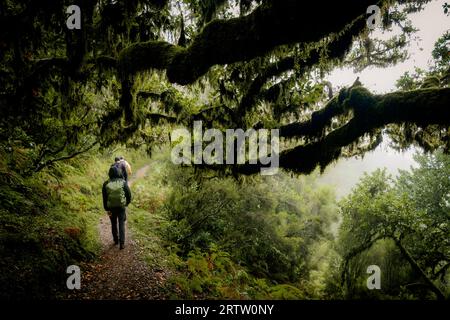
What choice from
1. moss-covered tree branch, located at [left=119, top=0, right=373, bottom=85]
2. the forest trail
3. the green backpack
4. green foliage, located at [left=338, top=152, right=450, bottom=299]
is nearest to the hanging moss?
moss-covered tree branch, located at [left=119, top=0, right=373, bottom=85]

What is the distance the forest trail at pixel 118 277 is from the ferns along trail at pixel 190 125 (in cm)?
5

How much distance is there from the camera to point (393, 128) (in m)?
6.55

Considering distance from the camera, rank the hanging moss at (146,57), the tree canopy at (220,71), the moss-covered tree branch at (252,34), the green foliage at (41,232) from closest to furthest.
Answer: the moss-covered tree branch at (252,34) → the tree canopy at (220,71) → the hanging moss at (146,57) → the green foliage at (41,232)

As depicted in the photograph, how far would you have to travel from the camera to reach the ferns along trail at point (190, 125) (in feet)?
14.1

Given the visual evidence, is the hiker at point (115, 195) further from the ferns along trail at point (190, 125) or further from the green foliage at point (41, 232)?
the green foliage at point (41, 232)

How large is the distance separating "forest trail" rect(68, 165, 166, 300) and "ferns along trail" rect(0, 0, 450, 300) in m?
0.05

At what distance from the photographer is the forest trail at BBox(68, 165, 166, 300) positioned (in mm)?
6004

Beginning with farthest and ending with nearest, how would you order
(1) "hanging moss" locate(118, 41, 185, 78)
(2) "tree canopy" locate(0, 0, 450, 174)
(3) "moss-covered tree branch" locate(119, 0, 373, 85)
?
(1) "hanging moss" locate(118, 41, 185, 78) → (2) "tree canopy" locate(0, 0, 450, 174) → (3) "moss-covered tree branch" locate(119, 0, 373, 85)

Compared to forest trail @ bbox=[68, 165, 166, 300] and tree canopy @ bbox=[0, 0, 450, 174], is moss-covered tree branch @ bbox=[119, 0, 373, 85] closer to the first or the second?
tree canopy @ bbox=[0, 0, 450, 174]

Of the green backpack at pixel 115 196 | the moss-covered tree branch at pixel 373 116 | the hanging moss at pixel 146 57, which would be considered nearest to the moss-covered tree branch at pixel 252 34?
the hanging moss at pixel 146 57

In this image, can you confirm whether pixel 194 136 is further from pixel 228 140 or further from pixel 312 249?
pixel 312 249

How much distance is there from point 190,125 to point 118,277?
4146mm
